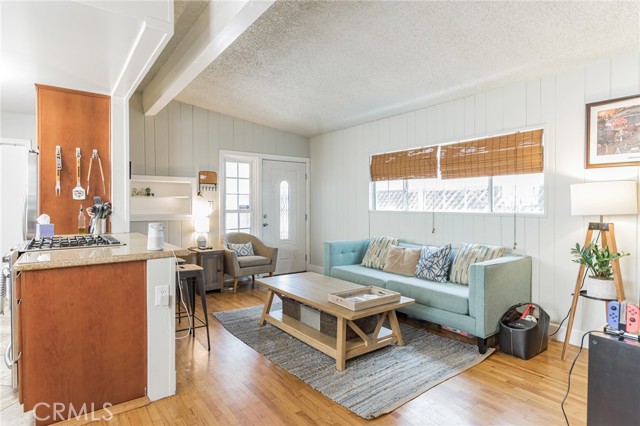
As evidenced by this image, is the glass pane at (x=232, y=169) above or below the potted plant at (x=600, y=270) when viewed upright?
above

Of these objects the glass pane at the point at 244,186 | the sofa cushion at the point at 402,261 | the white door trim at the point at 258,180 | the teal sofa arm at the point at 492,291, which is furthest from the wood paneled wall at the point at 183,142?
the teal sofa arm at the point at 492,291

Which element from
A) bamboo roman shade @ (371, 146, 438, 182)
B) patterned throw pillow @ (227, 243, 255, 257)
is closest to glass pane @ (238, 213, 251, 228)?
patterned throw pillow @ (227, 243, 255, 257)

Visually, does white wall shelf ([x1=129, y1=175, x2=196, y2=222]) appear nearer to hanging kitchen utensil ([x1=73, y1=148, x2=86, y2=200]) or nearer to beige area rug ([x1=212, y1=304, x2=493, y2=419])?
hanging kitchen utensil ([x1=73, y1=148, x2=86, y2=200])

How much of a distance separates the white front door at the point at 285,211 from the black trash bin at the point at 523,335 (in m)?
3.92

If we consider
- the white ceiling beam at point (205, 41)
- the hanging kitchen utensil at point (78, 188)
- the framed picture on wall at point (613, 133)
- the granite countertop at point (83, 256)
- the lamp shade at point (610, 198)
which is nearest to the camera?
the granite countertop at point (83, 256)

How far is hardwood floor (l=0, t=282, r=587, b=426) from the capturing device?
2094 millimetres

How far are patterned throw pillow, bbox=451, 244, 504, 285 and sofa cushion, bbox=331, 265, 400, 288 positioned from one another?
2.07 ft

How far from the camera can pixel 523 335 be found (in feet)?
9.52

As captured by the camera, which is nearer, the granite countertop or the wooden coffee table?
the granite countertop

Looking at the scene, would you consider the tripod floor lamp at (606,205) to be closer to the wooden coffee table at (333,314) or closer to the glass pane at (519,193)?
the glass pane at (519,193)

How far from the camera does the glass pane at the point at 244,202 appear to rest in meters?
5.94

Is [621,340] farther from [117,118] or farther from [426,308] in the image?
[117,118]

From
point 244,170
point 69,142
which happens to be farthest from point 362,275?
point 69,142

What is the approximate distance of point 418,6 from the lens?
2.58 metres
